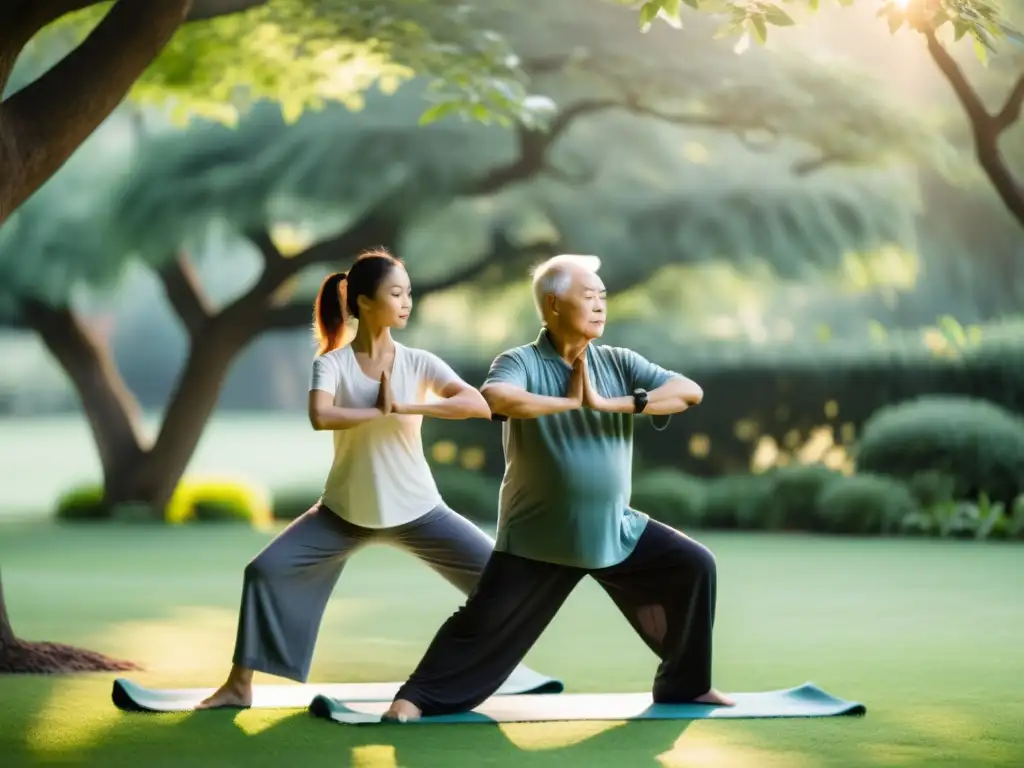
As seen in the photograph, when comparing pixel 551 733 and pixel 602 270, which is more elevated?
pixel 602 270

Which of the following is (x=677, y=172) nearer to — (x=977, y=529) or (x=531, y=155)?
(x=531, y=155)

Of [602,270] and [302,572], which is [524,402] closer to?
[302,572]

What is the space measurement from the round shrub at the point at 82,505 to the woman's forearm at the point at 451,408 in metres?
13.9

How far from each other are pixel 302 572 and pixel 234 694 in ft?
1.89

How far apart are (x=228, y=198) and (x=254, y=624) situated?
12518mm

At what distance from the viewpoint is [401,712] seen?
6766 millimetres

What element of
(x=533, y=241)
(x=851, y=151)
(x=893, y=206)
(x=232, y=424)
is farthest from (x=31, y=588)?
(x=232, y=424)

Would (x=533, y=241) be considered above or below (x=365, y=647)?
above

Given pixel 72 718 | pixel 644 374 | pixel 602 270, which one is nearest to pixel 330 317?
pixel 644 374

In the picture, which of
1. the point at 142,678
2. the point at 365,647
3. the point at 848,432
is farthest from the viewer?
the point at 848,432

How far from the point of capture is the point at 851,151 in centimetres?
1861

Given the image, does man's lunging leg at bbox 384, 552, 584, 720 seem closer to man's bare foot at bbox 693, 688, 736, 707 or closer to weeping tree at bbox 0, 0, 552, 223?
man's bare foot at bbox 693, 688, 736, 707

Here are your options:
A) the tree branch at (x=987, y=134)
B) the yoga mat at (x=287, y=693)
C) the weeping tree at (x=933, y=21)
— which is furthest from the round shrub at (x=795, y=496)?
the yoga mat at (x=287, y=693)

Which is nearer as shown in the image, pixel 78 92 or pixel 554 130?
pixel 78 92
